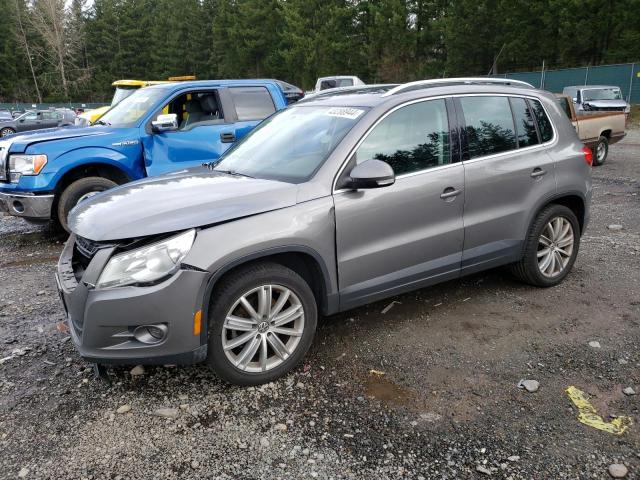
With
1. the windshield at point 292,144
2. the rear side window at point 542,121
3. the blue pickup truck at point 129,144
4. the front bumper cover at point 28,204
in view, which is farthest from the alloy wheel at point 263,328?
the front bumper cover at point 28,204

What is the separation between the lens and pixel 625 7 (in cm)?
3359

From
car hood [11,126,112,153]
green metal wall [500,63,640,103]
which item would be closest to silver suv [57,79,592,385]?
car hood [11,126,112,153]

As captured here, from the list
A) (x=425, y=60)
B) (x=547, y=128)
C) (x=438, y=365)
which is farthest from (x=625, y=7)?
(x=438, y=365)

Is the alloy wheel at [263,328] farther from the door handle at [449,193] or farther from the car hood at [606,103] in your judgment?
the car hood at [606,103]

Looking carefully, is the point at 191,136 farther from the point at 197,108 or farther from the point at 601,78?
the point at 601,78

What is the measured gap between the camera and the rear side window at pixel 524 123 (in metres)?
4.29

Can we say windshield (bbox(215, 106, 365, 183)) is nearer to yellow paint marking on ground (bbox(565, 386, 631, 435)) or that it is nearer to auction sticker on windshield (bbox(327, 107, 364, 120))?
auction sticker on windshield (bbox(327, 107, 364, 120))

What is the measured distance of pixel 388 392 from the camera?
10.3 feet

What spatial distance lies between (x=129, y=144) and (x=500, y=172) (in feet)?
15.5

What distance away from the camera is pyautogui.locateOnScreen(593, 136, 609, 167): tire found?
39.0ft

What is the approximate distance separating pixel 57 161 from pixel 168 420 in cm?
450

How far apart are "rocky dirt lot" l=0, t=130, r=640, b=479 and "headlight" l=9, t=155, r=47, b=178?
228 cm

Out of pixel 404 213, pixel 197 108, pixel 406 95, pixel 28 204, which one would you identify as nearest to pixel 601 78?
pixel 197 108

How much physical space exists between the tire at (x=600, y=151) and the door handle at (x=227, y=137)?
896cm
